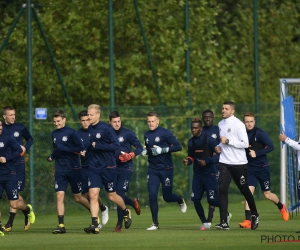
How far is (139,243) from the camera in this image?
16.2 meters

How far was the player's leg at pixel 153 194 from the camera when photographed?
19.4 meters

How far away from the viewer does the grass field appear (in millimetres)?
15716

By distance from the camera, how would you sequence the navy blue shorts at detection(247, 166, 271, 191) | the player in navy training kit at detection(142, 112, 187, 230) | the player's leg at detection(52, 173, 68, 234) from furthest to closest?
the navy blue shorts at detection(247, 166, 271, 191) → the player in navy training kit at detection(142, 112, 187, 230) → the player's leg at detection(52, 173, 68, 234)

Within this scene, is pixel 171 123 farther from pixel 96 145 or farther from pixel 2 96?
pixel 96 145

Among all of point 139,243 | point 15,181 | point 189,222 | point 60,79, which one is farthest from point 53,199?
point 139,243

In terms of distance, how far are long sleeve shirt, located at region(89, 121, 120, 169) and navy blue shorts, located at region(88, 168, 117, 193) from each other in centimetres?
7

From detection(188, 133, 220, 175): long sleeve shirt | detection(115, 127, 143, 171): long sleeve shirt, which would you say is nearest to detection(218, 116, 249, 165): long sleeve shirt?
detection(188, 133, 220, 175): long sleeve shirt

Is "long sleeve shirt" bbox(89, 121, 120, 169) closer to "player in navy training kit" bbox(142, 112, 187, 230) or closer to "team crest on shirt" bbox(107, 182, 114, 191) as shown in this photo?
"team crest on shirt" bbox(107, 182, 114, 191)

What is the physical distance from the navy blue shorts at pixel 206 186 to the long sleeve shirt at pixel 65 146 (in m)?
2.15

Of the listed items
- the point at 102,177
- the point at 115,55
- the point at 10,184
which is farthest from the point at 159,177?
the point at 115,55

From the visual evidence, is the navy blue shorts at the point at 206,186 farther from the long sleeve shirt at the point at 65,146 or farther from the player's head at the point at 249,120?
the long sleeve shirt at the point at 65,146

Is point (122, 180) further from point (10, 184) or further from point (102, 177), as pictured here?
point (10, 184)

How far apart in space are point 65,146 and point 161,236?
2.91 meters

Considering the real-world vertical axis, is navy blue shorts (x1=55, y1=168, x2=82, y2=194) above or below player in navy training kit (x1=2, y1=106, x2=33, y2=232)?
below
